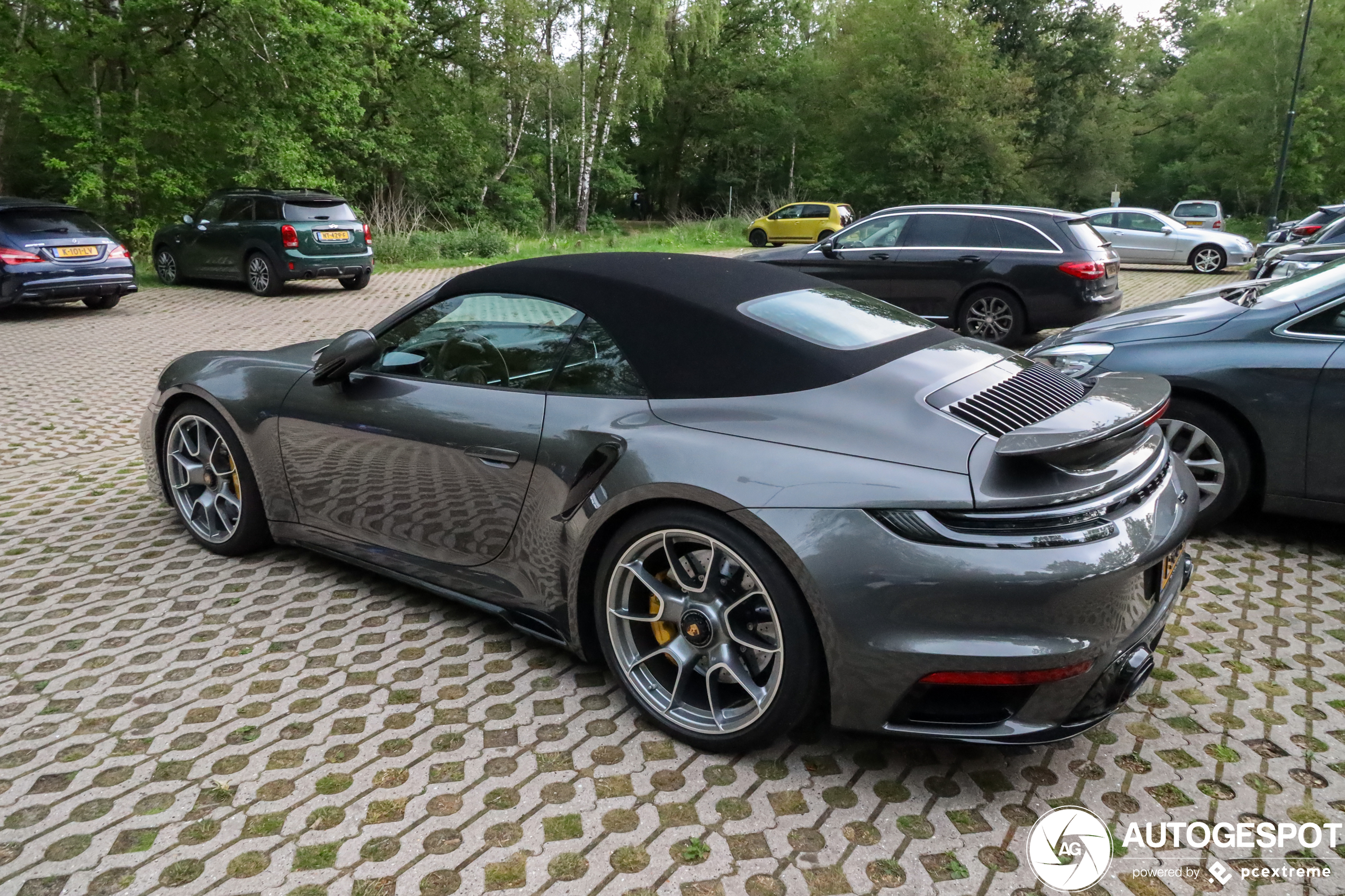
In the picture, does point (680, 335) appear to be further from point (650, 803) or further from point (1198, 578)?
point (1198, 578)

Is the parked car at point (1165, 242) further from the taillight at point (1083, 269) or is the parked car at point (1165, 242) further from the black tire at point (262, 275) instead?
the black tire at point (262, 275)


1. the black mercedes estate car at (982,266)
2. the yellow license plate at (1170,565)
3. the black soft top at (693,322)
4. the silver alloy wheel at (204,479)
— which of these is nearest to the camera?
the yellow license plate at (1170,565)

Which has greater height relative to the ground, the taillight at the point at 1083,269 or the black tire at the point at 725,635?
the taillight at the point at 1083,269

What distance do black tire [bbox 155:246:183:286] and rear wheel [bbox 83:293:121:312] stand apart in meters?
2.38

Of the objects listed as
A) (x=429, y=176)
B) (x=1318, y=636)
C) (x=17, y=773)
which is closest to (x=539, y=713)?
(x=17, y=773)

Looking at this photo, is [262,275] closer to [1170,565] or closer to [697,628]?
[697,628]

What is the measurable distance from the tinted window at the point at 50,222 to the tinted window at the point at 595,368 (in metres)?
13.2

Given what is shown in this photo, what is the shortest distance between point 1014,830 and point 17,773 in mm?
2843

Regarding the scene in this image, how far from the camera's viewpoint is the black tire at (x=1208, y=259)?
1969 cm

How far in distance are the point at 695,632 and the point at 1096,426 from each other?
4.15 feet

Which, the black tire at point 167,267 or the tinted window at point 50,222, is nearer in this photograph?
the tinted window at point 50,222

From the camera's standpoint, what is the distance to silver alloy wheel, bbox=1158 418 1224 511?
4.25m

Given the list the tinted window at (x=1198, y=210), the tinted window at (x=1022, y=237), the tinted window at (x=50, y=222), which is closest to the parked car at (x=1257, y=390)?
the tinted window at (x=1022, y=237)

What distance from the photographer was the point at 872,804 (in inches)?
98.1
